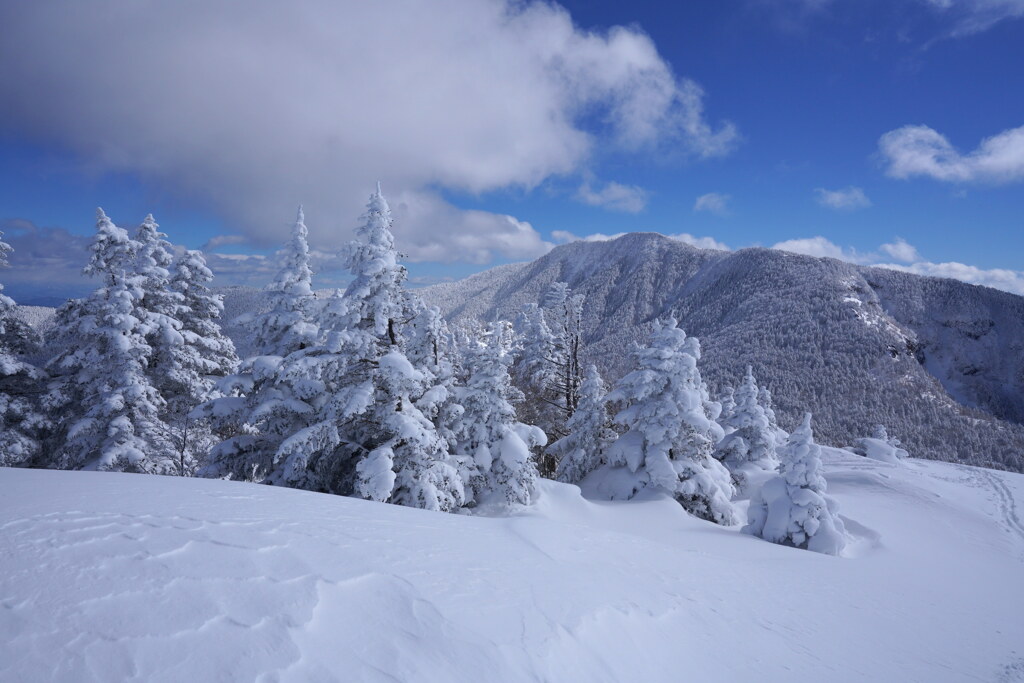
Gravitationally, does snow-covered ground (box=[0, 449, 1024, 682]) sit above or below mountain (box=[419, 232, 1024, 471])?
below

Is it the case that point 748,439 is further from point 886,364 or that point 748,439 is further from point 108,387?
point 886,364

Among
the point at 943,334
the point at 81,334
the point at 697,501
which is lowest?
the point at 697,501

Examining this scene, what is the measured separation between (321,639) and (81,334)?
53.2 ft

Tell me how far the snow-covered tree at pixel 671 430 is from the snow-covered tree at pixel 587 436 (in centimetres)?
153

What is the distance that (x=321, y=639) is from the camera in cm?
312

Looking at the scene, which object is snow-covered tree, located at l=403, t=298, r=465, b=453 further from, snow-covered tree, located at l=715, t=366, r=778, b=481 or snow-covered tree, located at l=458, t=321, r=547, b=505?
snow-covered tree, located at l=715, t=366, r=778, b=481

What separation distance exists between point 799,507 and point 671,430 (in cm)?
472

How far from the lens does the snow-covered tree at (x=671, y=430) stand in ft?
57.3

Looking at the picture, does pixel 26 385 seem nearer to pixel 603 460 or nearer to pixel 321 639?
pixel 321 639

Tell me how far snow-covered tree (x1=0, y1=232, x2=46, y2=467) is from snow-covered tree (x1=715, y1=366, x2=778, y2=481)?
102 feet

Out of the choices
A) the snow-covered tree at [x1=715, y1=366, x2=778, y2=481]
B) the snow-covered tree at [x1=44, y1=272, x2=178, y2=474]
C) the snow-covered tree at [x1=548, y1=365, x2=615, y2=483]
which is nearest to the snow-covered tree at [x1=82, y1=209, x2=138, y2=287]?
the snow-covered tree at [x1=44, y1=272, x2=178, y2=474]

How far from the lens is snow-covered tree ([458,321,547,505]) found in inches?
557

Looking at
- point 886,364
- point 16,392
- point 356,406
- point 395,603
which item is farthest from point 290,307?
point 886,364

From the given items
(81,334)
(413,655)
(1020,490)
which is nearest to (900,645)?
(413,655)
